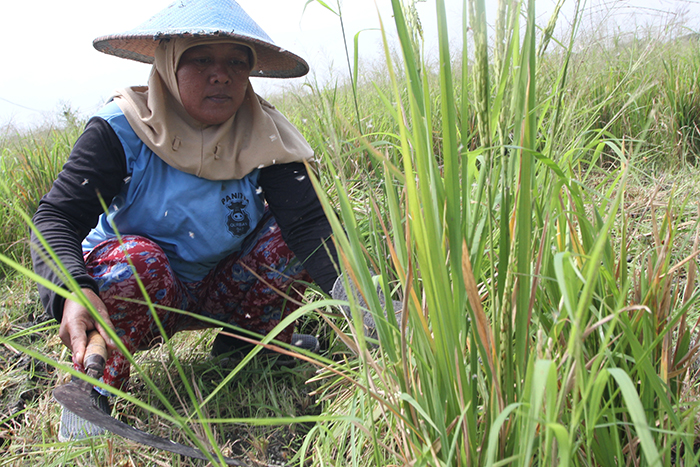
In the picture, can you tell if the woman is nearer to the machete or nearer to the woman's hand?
the woman's hand

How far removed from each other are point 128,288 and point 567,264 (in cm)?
151

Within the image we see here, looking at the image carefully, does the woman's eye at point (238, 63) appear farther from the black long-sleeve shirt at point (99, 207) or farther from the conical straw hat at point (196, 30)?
the black long-sleeve shirt at point (99, 207)

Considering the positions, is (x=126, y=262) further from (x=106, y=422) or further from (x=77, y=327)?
(x=106, y=422)

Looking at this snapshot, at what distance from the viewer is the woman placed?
1.68 meters

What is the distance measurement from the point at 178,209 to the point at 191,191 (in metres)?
0.08

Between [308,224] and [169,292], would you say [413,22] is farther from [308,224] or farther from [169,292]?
[169,292]

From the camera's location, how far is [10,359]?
200 cm

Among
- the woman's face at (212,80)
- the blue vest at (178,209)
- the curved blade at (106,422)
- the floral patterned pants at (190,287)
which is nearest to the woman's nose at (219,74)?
the woman's face at (212,80)

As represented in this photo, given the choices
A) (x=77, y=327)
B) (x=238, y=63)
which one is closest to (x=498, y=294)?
(x=77, y=327)

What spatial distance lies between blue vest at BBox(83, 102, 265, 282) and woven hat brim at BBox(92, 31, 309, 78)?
1.01ft

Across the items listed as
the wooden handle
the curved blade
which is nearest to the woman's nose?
the wooden handle

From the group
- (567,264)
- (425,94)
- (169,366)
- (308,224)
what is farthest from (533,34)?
(169,366)

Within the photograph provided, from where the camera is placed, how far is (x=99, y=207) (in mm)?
1690

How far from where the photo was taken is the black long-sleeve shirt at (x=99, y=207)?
1452 mm
